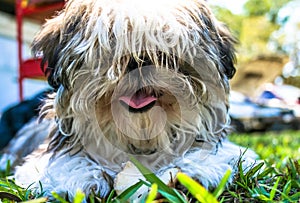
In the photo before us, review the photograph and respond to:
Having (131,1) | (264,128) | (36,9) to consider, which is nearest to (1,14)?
(36,9)

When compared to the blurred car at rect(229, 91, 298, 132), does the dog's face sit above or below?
above

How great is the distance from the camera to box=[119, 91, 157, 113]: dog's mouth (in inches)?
73.0

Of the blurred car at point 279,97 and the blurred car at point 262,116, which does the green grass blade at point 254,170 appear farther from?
the blurred car at point 279,97

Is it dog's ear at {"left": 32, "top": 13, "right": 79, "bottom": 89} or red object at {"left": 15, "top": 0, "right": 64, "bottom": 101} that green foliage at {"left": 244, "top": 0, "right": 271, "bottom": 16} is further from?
dog's ear at {"left": 32, "top": 13, "right": 79, "bottom": 89}

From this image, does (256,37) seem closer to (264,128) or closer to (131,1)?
(264,128)

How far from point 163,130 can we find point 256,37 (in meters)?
16.7

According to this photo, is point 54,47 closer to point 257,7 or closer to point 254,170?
point 254,170

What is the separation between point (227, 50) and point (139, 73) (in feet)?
1.94

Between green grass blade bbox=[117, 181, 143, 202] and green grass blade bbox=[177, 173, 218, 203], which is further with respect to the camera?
green grass blade bbox=[117, 181, 143, 202]

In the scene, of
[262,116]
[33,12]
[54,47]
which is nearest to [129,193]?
[54,47]

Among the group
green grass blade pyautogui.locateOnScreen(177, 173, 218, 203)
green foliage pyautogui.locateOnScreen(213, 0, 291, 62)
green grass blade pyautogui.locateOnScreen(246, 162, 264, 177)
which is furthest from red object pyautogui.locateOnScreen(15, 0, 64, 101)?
green foliage pyautogui.locateOnScreen(213, 0, 291, 62)

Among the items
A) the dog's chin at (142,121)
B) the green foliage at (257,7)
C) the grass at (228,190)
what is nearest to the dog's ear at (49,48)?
the dog's chin at (142,121)

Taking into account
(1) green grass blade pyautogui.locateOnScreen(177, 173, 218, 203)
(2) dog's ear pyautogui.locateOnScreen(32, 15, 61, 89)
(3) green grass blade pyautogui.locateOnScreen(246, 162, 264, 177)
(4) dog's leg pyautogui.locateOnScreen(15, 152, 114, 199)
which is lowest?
(4) dog's leg pyautogui.locateOnScreen(15, 152, 114, 199)

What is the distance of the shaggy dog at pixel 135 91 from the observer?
187cm
